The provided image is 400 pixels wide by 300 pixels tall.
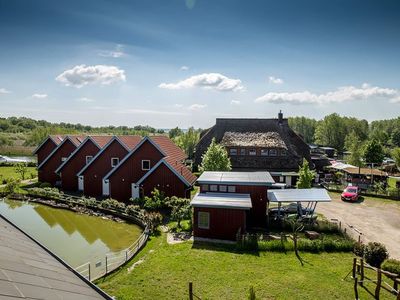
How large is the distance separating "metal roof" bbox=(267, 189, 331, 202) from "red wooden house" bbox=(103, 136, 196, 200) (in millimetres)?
8549

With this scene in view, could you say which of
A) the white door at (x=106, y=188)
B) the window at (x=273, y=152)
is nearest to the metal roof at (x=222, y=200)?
the white door at (x=106, y=188)

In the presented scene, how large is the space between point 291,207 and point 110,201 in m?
16.9

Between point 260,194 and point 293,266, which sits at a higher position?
point 260,194

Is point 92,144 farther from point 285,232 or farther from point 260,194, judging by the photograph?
point 285,232

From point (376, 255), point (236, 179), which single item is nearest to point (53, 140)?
point (236, 179)

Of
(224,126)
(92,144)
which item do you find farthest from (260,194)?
(224,126)

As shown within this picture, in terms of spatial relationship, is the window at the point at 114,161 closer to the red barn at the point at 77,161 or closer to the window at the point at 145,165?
Answer: the red barn at the point at 77,161

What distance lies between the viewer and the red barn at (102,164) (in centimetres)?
3319

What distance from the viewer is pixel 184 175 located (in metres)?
29.8

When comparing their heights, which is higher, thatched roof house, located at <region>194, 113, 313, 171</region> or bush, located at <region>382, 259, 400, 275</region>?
thatched roof house, located at <region>194, 113, 313, 171</region>

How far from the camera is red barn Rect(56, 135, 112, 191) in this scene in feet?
118

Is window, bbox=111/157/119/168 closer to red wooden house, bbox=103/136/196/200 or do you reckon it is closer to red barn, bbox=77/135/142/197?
red barn, bbox=77/135/142/197

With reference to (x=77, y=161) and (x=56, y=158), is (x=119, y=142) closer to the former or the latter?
(x=77, y=161)

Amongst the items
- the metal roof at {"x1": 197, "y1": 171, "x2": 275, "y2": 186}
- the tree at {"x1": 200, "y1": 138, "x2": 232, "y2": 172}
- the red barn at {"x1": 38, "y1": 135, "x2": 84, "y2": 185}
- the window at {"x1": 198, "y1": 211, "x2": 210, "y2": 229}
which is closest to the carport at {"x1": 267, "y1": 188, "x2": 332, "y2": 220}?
the metal roof at {"x1": 197, "y1": 171, "x2": 275, "y2": 186}
